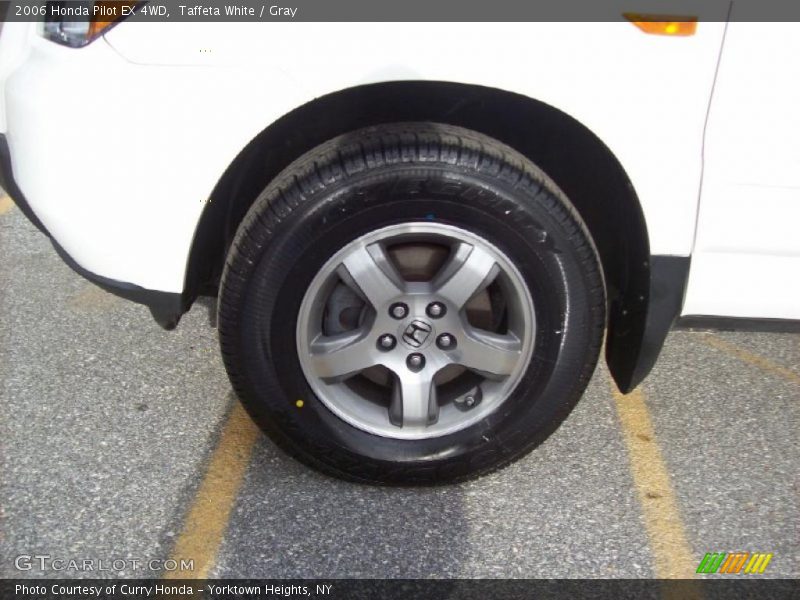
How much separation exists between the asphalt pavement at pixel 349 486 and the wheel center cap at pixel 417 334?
0.51 meters

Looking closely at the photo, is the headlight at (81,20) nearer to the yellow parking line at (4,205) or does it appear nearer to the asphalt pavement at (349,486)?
the asphalt pavement at (349,486)

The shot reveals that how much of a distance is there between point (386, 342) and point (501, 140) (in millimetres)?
715

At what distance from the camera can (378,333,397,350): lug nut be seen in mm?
2448

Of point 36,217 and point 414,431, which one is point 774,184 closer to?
point 414,431

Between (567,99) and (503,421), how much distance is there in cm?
97

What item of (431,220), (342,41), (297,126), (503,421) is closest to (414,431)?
(503,421)

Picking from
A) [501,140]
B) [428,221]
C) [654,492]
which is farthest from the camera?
[654,492]

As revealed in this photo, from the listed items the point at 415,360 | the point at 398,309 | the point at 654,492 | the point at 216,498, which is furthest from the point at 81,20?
the point at 654,492

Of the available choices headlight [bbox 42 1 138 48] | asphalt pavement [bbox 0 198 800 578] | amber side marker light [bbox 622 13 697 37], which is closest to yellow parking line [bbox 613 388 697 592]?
asphalt pavement [bbox 0 198 800 578]

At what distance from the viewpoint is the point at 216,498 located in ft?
8.46

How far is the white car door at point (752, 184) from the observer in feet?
6.75

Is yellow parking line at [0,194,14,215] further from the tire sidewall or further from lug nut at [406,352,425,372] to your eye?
lug nut at [406,352,425,372]

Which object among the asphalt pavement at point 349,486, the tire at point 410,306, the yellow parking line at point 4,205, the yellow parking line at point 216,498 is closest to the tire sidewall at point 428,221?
the tire at point 410,306

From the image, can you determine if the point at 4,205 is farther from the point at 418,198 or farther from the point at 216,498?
the point at 418,198
